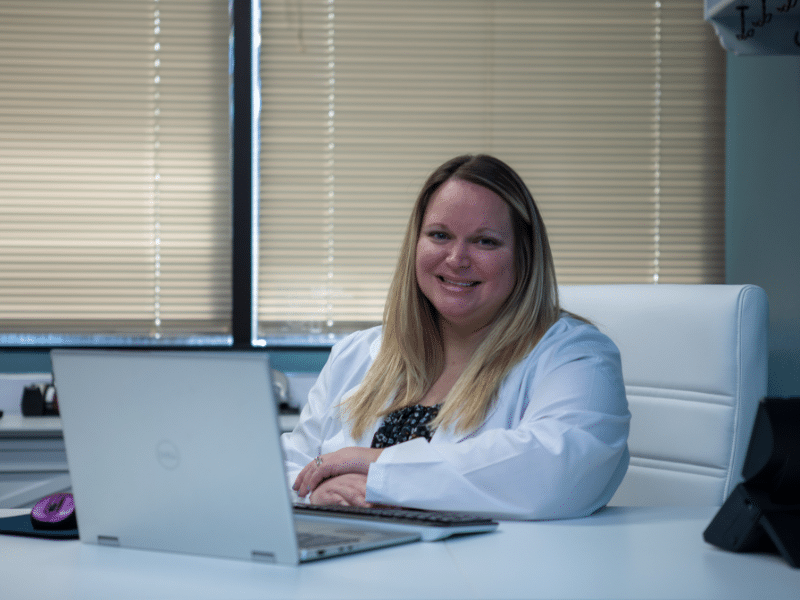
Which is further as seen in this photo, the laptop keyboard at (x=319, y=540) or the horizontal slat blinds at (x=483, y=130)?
the horizontal slat blinds at (x=483, y=130)

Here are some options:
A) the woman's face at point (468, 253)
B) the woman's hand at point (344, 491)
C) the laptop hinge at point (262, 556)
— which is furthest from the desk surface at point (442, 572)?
the woman's face at point (468, 253)

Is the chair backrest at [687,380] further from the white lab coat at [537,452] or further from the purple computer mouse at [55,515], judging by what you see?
the purple computer mouse at [55,515]

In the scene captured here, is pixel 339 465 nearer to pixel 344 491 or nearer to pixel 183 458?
pixel 344 491

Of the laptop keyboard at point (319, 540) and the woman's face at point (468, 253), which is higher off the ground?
the woman's face at point (468, 253)

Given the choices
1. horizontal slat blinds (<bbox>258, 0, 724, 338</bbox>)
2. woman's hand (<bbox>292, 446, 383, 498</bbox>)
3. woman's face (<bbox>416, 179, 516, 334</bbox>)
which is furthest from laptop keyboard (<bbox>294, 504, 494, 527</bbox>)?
horizontal slat blinds (<bbox>258, 0, 724, 338</bbox>)

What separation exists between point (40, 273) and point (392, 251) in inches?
51.1

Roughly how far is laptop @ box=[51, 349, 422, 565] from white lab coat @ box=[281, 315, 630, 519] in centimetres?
20

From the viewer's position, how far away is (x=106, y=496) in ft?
2.89

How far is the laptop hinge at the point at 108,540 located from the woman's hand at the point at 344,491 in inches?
14.7

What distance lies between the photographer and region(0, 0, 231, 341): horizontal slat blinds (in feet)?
9.35

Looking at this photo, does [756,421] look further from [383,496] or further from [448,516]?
[383,496]

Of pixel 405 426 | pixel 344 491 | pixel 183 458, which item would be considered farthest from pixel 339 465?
pixel 183 458

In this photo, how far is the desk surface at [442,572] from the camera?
29.4 inches

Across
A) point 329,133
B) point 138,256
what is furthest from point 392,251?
point 138,256
